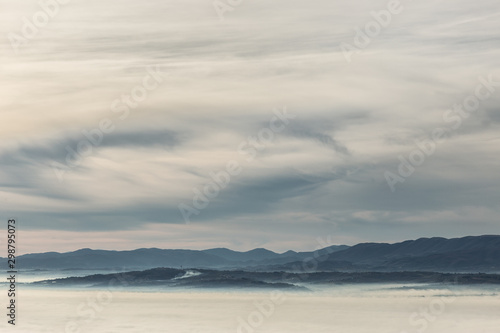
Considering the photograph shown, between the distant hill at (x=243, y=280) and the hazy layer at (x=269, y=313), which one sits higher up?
the distant hill at (x=243, y=280)

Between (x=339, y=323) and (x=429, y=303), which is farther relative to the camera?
(x=429, y=303)

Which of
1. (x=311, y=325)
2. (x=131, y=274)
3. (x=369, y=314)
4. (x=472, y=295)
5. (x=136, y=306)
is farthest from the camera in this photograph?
(x=131, y=274)

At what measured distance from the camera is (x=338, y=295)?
93.4m

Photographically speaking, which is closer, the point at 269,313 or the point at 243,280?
the point at 269,313

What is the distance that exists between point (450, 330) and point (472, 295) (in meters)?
39.0

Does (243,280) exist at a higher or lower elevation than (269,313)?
higher

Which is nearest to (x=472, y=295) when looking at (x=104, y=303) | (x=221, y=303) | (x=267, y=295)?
(x=267, y=295)

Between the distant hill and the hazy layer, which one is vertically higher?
the distant hill

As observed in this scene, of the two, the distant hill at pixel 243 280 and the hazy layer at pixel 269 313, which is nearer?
the hazy layer at pixel 269 313

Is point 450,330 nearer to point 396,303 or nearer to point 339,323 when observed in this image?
point 339,323

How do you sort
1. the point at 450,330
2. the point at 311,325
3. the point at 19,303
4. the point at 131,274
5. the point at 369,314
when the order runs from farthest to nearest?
the point at 131,274 → the point at 19,303 → the point at 369,314 → the point at 311,325 → the point at 450,330

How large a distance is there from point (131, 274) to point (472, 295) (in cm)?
7328

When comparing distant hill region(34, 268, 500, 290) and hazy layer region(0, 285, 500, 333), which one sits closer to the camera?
hazy layer region(0, 285, 500, 333)

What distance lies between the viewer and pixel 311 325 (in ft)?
190
